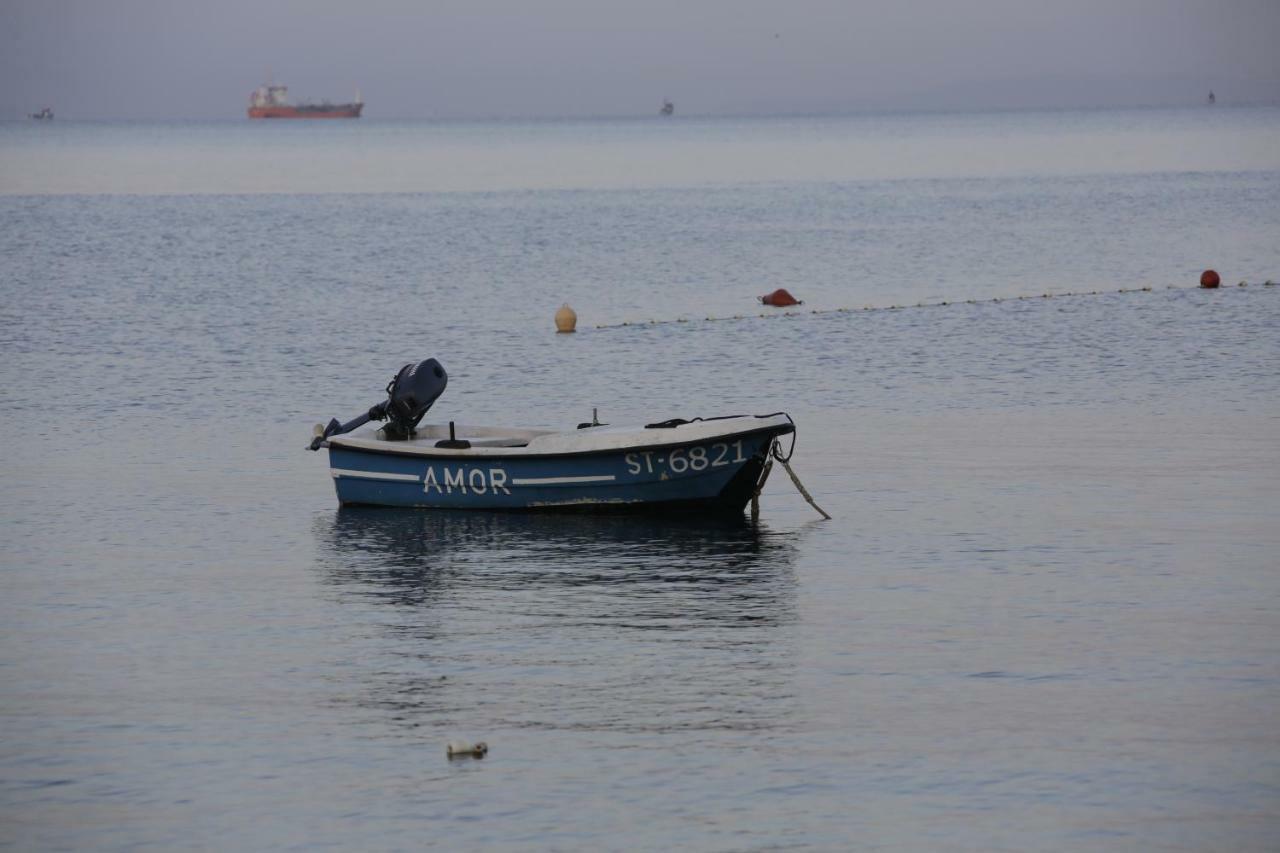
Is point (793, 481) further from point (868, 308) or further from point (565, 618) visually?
point (868, 308)

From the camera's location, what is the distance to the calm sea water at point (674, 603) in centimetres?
1484

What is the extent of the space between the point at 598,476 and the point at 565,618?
529 cm

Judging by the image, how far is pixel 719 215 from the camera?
366ft

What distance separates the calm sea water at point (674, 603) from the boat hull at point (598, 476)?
442 millimetres

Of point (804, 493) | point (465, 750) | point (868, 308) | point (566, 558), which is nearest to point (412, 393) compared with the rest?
point (566, 558)

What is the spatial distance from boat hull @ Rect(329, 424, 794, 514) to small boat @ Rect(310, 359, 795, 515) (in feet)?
0.04

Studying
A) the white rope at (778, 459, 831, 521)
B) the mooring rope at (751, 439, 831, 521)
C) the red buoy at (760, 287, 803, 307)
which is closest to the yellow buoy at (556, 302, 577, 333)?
the red buoy at (760, 287, 803, 307)

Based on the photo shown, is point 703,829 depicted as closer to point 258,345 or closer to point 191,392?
point 191,392

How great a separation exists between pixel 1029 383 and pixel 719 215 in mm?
73103

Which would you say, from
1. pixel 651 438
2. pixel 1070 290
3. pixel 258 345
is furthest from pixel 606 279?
pixel 651 438

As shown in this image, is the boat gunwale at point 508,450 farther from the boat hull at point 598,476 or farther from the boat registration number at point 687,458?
the boat registration number at point 687,458

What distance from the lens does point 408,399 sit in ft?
89.2

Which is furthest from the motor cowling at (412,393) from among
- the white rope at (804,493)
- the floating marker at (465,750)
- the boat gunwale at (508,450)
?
the floating marker at (465,750)

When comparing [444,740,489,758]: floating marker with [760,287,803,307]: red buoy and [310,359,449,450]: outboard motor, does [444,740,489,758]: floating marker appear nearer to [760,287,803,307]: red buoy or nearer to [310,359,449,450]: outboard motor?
[310,359,449,450]: outboard motor
